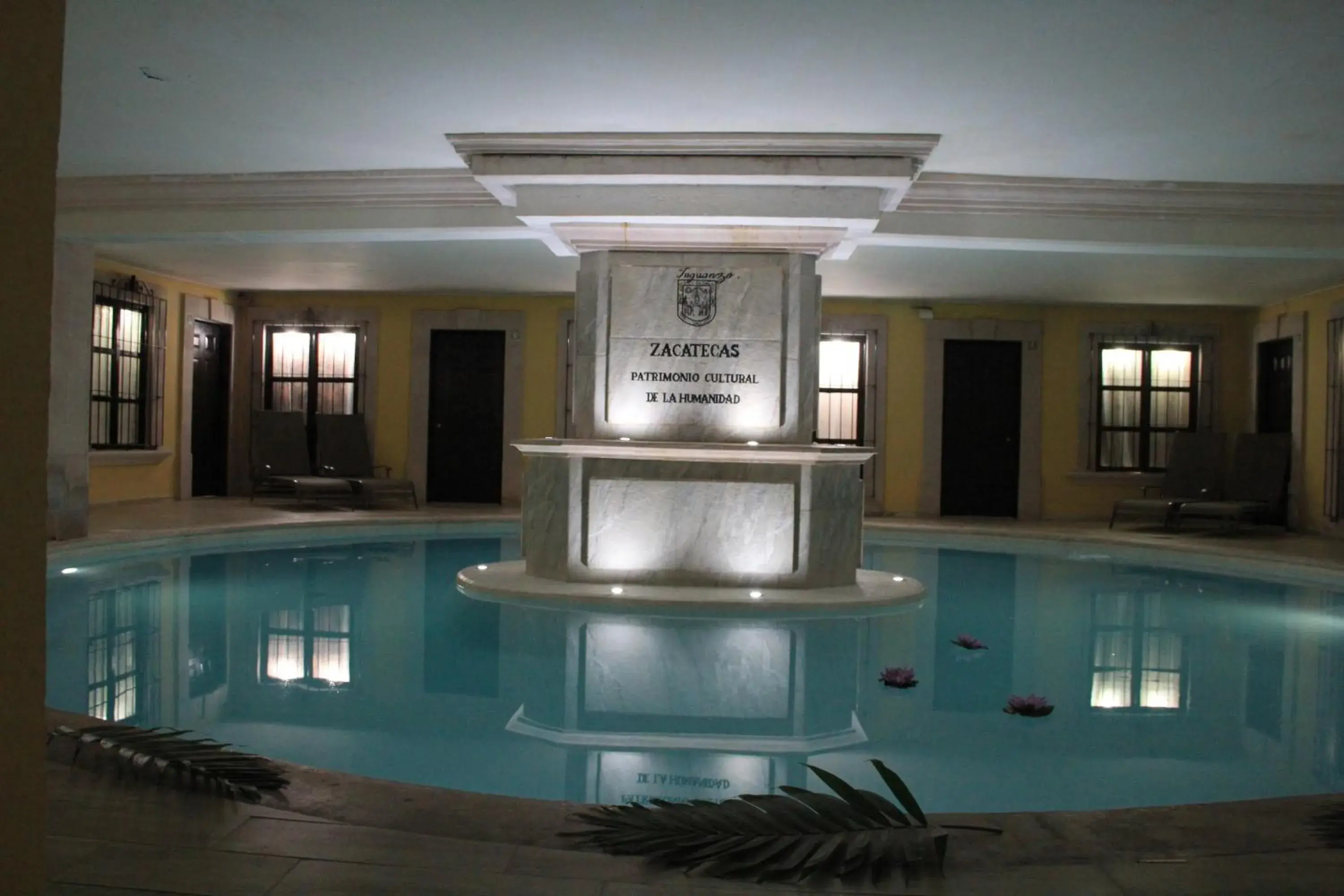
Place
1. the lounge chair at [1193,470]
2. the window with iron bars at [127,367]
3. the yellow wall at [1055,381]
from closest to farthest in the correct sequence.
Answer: the window with iron bars at [127,367] < the lounge chair at [1193,470] < the yellow wall at [1055,381]

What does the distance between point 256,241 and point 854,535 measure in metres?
5.36

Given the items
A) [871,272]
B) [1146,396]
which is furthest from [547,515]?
[1146,396]

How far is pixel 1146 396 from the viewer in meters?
14.2

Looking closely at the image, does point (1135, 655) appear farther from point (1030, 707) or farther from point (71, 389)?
point (71, 389)

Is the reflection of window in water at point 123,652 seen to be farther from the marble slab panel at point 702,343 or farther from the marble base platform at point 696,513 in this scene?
the marble slab panel at point 702,343

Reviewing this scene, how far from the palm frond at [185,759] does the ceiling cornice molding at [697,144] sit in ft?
15.6

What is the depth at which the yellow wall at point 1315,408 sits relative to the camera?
11984mm

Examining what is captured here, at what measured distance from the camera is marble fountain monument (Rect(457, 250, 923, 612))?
24.5ft

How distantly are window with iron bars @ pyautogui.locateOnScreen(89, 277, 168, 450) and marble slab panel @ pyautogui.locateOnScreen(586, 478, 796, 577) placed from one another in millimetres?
7375

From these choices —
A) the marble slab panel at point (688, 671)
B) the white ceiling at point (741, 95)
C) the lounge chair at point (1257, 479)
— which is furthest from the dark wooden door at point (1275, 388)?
the marble slab panel at point (688, 671)

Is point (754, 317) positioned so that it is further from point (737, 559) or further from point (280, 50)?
point (280, 50)

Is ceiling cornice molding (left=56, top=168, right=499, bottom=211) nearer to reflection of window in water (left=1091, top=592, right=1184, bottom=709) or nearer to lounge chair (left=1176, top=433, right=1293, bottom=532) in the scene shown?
reflection of window in water (left=1091, top=592, right=1184, bottom=709)

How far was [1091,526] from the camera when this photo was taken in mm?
13102

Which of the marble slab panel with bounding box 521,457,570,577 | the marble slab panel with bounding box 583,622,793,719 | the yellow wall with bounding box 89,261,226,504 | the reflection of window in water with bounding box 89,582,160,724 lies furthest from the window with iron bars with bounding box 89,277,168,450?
the marble slab panel with bounding box 583,622,793,719
